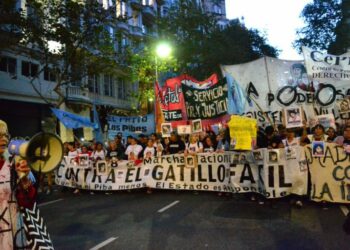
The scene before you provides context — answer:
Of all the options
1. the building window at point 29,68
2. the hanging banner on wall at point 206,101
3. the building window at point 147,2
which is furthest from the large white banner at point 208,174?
the building window at point 147,2

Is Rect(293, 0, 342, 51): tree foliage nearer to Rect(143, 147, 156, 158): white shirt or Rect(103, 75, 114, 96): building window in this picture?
Rect(103, 75, 114, 96): building window

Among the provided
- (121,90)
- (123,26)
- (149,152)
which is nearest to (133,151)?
(149,152)

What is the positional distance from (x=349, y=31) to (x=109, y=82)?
797 inches

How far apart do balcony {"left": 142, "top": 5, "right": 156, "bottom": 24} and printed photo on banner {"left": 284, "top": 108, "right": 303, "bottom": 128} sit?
109 feet

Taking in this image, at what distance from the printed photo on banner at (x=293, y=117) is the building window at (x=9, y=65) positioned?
726 inches

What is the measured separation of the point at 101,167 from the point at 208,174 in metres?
3.51

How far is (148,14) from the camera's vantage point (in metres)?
41.8

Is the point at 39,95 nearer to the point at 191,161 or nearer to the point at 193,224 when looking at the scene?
the point at 191,161

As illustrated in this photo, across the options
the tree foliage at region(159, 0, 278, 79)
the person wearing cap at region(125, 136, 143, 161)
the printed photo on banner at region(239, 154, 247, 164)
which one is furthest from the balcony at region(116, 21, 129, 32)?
the printed photo on banner at region(239, 154, 247, 164)

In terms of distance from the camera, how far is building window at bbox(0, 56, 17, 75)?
22923 mm

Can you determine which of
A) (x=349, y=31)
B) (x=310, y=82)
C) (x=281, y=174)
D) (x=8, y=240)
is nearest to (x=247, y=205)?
(x=281, y=174)

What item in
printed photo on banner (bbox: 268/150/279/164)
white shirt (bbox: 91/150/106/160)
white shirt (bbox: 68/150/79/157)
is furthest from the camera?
white shirt (bbox: 68/150/79/157)

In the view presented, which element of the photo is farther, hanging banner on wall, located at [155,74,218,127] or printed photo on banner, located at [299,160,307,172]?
hanging banner on wall, located at [155,74,218,127]

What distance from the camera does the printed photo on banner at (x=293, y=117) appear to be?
32.1 ft
